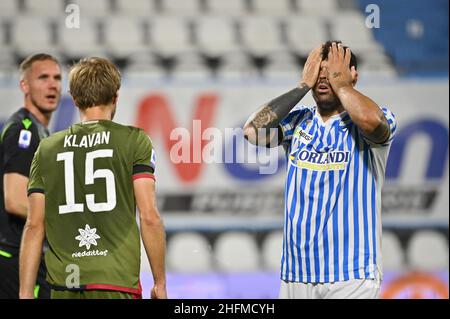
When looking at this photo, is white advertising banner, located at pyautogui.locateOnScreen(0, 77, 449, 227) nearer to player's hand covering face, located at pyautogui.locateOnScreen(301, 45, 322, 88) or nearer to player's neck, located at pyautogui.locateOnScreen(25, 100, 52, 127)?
player's neck, located at pyautogui.locateOnScreen(25, 100, 52, 127)

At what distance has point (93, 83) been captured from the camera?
3.29 meters

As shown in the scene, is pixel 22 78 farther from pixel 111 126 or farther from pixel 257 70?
pixel 257 70

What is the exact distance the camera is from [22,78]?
16.3ft

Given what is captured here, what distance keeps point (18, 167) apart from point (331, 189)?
1.72 meters

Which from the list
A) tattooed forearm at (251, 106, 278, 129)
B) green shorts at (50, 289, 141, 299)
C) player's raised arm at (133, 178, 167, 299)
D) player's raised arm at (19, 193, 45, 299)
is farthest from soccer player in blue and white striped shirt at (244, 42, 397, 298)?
player's raised arm at (19, 193, 45, 299)

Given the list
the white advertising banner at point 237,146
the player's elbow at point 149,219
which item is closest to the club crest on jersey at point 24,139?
the player's elbow at point 149,219

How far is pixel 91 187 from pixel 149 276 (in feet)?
13.2

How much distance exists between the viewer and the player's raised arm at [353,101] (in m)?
3.39

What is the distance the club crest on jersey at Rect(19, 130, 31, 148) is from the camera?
14.2 ft

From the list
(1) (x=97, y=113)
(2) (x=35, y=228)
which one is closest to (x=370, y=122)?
(1) (x=97, y=113)

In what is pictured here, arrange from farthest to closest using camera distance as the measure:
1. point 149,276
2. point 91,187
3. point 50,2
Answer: point 50,2, point 149,276, point 91,187

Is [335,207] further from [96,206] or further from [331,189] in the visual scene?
[96,206]

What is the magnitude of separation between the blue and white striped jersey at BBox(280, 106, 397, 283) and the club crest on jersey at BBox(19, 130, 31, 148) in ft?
5.06

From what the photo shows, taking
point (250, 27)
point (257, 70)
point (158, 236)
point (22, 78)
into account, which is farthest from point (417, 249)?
point (158, 236)
